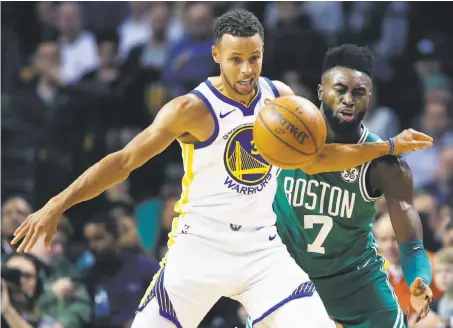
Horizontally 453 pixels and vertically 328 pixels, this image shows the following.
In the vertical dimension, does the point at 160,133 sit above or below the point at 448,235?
above

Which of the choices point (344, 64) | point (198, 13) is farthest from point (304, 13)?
point (344, 64)

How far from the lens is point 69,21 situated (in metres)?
13.4

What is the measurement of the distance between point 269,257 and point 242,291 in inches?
9.8

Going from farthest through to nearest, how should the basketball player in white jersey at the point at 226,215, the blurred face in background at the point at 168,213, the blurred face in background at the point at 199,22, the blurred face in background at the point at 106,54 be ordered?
the blurred face in background at the point at 106,54, the blurred face in background at the point at 199,22, the blurred face in background at the point at 168,213, the basketball player in white jersey at the point at 226,215

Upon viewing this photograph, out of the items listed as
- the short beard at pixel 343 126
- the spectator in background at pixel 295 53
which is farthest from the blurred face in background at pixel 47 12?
the short beard at pixel 343 126

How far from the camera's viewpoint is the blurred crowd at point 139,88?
10734 millimetres

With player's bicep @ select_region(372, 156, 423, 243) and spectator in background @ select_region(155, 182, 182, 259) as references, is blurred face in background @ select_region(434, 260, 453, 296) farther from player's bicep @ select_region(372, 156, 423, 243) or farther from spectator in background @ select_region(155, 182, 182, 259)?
spectator in background @ select_region(155, 182, 182, 259)

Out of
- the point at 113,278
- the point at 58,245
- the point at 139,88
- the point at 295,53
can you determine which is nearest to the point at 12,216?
the point at 58,245

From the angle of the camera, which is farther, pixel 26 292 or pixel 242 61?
pixel 26 292

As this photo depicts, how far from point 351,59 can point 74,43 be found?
24.3 feet

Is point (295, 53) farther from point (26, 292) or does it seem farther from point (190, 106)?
point (190, 106)

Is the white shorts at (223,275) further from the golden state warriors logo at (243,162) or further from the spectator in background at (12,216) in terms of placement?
the spectator in background at (12,216)

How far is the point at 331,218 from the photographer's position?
655 cm

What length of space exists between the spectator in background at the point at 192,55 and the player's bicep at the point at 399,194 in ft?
19.4
